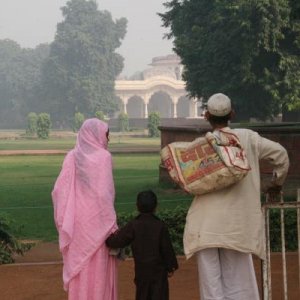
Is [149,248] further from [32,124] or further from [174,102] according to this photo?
[174,102]

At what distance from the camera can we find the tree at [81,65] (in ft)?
178

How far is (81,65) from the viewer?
56.7 metres

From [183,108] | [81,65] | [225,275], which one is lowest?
[225,275]

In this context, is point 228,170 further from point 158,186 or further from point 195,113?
point 195,113

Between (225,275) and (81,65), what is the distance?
54.7 meters

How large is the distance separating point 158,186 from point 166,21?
40.3ft

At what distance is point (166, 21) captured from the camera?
23109mm

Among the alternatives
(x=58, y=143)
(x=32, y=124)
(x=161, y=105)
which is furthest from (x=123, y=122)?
(x=58, y=143)

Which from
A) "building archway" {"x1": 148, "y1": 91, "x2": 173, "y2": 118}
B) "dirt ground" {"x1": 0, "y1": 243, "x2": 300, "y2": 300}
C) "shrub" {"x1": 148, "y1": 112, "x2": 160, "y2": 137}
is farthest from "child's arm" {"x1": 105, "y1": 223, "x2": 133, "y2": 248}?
"building archway" {"x1": 148, "y1": 91, "x2": 173, "y2": 118}

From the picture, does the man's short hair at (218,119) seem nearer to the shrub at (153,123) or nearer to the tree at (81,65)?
the shrub at (153,123)

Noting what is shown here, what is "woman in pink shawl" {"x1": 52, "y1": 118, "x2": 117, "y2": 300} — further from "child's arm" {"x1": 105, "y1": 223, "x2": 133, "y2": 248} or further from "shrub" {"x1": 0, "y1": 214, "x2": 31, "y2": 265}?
"shrub" {"x1": 0, "y1": 214, "x2": 31, "y2": 265}

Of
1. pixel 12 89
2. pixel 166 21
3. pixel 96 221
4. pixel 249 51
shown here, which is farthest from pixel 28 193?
pixel 12 89

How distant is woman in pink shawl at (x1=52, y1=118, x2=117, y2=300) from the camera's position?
10.4 ft

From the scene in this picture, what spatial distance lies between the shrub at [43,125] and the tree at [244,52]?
2153cm
